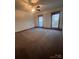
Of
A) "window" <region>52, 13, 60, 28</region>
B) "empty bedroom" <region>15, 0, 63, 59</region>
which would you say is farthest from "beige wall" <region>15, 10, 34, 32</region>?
"window" <region>52, 13, 60, 28</region>

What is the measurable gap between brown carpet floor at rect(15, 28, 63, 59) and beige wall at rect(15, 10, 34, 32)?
0.06 metres

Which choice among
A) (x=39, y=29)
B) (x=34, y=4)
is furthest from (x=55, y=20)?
(x=34, y=4)

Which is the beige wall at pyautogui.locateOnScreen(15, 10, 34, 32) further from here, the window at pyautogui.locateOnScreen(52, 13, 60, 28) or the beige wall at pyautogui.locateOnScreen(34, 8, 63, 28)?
the window at pyautogui.locateOnScreen(52, 13, 60, 28)

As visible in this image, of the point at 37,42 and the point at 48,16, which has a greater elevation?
the point at 48,16

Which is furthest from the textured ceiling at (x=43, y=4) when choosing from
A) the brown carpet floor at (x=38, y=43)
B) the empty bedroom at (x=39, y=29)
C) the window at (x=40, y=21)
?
the brown carpet floor at (x=38, y=43)

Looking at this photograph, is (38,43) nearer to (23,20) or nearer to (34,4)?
(23,20)
